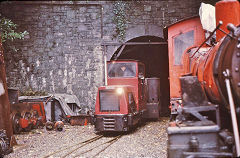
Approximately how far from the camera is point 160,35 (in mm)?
12391

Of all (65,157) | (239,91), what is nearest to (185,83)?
(239,91)

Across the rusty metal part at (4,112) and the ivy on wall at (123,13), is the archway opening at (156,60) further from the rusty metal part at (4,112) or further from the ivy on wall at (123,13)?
the rusty metal part at (4,112)

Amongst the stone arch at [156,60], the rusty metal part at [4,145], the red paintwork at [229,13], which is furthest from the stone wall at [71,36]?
the red paintwork at [229,13]

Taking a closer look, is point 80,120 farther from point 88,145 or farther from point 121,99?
point 88,145

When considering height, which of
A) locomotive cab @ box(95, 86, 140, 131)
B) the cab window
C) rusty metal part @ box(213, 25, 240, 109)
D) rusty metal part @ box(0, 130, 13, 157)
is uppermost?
the cab window

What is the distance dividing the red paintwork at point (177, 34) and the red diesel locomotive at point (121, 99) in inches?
55.7

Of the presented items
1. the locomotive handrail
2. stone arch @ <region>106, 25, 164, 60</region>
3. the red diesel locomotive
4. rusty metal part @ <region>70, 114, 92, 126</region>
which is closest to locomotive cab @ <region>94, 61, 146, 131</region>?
the red diesel locomotive

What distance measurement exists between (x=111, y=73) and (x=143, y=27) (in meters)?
4.19

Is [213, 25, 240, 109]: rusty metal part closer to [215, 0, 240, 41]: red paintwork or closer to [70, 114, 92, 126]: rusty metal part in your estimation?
[215, 0, 240, 41]: red paintwork

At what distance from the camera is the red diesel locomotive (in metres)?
7.46

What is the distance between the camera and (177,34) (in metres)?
7.41

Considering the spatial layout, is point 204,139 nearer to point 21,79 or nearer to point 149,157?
point 149,157

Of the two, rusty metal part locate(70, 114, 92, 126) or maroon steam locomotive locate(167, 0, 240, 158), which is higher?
maroon steam locomotive locate(167, 0, 240, 158)

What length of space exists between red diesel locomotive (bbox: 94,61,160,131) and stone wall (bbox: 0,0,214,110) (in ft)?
11.3
